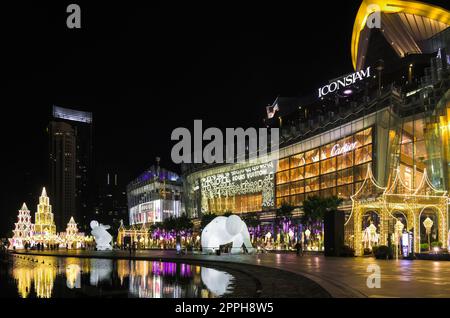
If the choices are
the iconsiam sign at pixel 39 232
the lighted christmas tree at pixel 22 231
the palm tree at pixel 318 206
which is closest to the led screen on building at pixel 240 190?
the palm tree at pixel 318 206

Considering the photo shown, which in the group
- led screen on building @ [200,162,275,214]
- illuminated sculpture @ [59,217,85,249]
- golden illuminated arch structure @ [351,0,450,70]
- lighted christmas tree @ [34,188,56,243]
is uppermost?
golden illuminated arch structure @ [351,0,450,70]

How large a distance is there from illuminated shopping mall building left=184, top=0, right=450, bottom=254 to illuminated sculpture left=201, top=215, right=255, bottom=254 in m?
10.8

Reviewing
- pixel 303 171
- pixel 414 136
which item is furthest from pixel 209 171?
pixel 414 136

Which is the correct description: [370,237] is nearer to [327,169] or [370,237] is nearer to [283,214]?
[283,214]

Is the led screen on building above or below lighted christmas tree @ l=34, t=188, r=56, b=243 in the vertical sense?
above

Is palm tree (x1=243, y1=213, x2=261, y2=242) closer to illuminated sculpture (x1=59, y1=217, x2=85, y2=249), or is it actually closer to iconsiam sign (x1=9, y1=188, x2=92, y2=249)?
iconsiam sign (x1=9, y1=188, x2=92, y2=249)

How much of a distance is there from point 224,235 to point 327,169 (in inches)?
1491

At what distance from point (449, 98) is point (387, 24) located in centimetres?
4224

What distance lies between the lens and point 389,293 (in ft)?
52.5

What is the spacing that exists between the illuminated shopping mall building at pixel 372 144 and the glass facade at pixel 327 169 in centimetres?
16

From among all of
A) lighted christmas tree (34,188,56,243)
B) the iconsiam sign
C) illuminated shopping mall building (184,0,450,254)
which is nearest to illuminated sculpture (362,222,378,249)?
illuminated shopping mall building (184,0,450,254)

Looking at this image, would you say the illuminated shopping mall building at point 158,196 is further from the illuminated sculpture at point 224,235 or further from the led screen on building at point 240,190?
the illuminated sculpture at point 224,235

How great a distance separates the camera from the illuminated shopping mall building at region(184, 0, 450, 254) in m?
45.4

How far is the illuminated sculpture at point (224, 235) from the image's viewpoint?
52.9m
